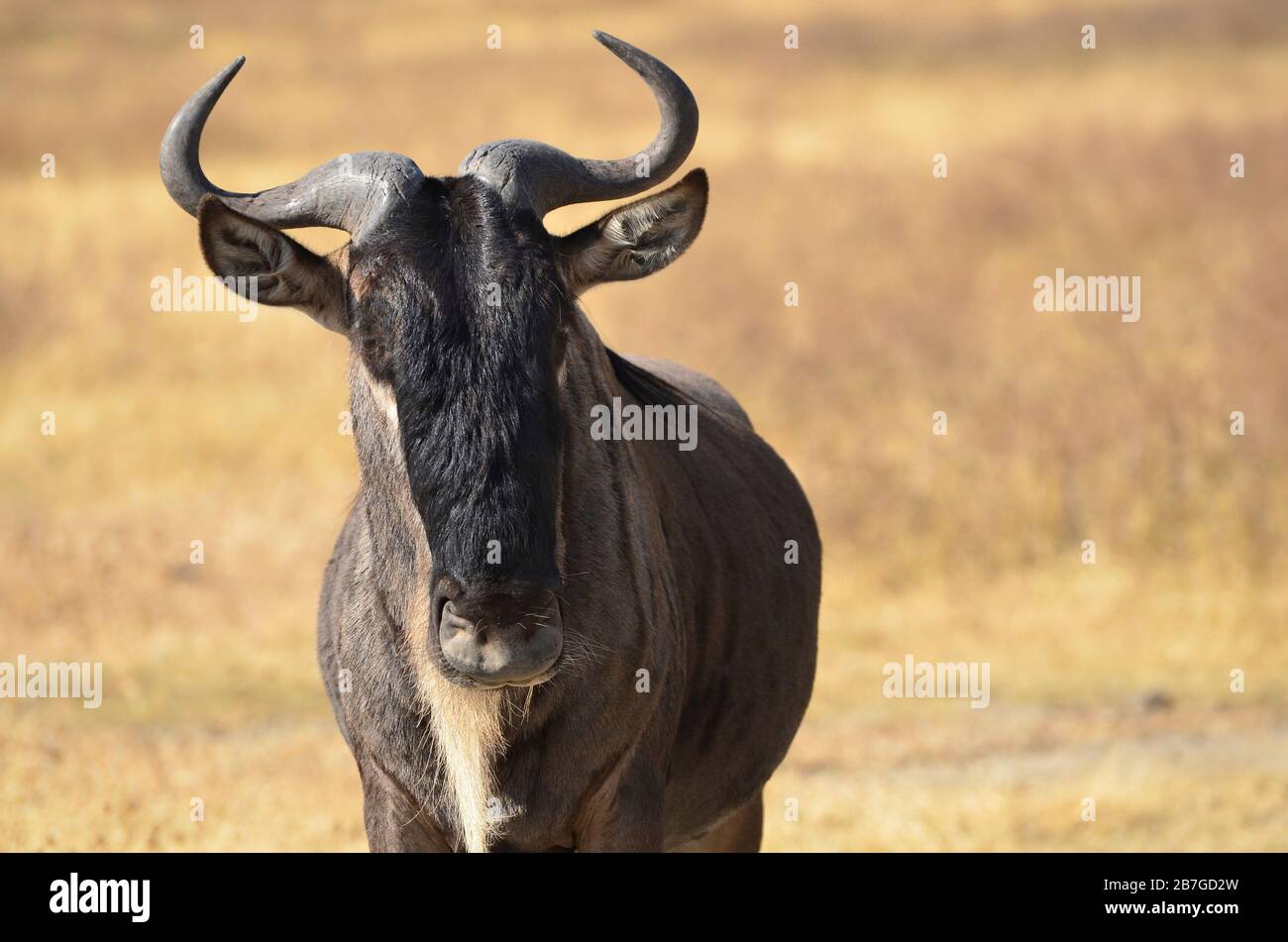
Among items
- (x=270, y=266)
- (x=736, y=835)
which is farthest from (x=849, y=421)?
(x=270, y=266)

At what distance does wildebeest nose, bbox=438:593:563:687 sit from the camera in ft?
18.4

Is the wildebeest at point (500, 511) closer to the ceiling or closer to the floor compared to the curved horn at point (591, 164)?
closer to the floor

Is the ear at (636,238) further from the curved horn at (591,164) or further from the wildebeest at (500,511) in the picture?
the curved horn at (591,164)

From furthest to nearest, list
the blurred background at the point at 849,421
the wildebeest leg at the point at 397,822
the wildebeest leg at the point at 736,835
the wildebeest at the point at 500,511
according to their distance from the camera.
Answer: the blurred background at the point at 849,421, the wildebeest leg at the point at 736,835, the wildebeest leg at the point at 397,822, the wildebeest at the point at 500,511

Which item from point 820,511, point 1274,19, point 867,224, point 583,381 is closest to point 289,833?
point 583,381

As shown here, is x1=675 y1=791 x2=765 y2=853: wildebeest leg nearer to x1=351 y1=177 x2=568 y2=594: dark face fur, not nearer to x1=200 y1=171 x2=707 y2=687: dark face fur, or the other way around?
x1=200 y1=171 x2=707 y2=687: dark face fur

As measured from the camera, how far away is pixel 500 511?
5699mm

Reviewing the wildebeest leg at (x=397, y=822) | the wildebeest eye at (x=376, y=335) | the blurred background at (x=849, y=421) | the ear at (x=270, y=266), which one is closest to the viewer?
the wildebeest eye at (x=376, y=335)

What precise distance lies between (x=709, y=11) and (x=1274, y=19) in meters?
11.7

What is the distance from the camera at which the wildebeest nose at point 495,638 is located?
5.61 m

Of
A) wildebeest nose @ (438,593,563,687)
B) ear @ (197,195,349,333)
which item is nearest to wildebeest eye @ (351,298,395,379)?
ear @ (197,195,349,333)

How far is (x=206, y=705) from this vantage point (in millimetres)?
15109

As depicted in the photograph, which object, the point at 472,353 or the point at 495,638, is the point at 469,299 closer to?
the point at 472,353

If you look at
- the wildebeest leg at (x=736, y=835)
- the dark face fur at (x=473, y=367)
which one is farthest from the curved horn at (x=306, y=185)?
the wildebeest leg at (x=736, y=835)
